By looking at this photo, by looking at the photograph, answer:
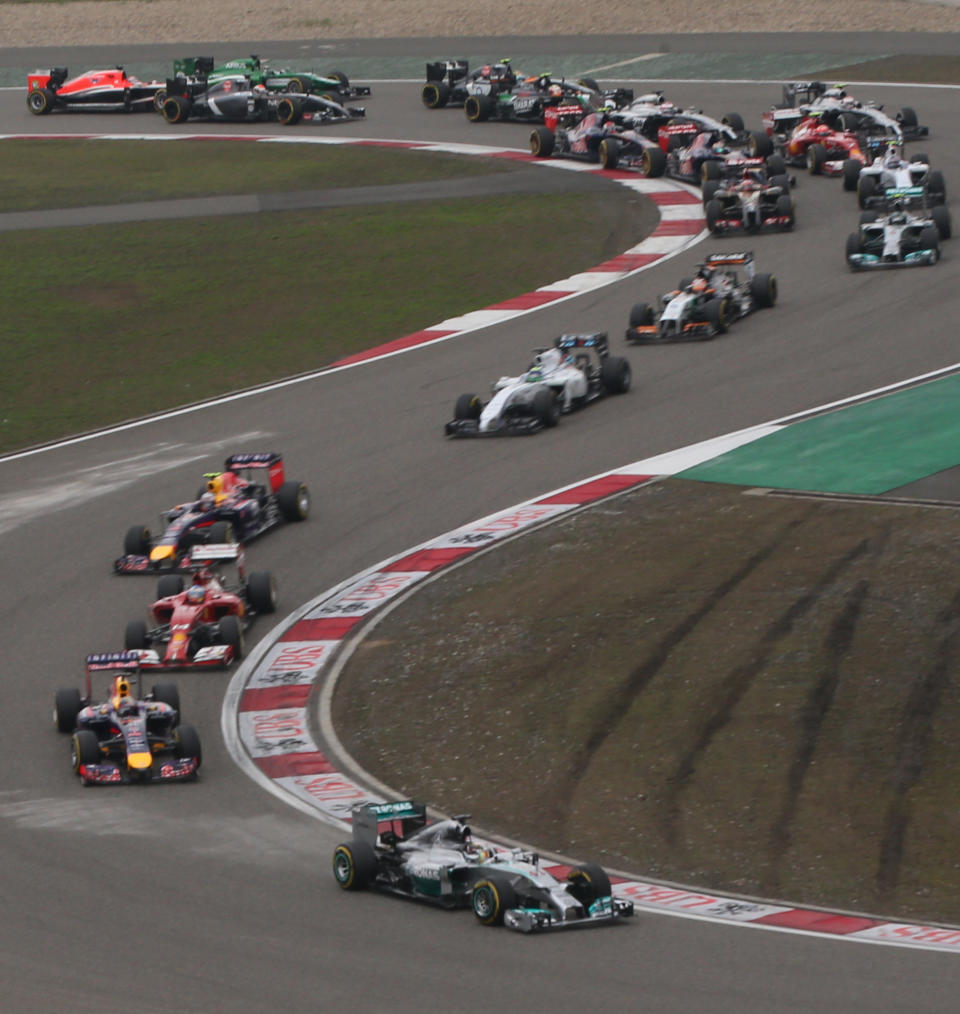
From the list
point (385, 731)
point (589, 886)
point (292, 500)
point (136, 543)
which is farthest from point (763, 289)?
point (589, 886)

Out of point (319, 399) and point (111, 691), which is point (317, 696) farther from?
point (319, 399)

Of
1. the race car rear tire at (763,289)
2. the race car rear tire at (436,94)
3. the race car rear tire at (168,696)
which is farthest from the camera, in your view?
the race car rear tire at (436,94)

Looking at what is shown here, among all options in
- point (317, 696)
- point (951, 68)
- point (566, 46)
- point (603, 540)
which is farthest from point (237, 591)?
point (566, 46)

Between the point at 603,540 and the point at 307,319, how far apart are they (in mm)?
13441

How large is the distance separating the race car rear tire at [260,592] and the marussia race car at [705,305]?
11.1 m

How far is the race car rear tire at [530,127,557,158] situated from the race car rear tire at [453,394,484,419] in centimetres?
1870

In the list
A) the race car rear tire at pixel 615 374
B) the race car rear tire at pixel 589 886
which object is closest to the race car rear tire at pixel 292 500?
the race car rear tire at pixel 615 374

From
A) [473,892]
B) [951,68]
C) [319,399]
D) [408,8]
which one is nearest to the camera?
[473,892]

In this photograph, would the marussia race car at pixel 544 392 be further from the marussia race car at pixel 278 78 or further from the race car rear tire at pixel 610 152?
the marussia race car at pixel 278 78

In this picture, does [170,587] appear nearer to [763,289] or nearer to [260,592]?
[260,592]

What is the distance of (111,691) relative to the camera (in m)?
17.7

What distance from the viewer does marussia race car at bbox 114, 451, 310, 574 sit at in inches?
886

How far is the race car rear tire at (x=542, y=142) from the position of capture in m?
44.2

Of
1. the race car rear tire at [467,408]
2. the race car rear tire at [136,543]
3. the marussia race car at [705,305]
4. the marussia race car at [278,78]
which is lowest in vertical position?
the race car rear tire at [136,543]
